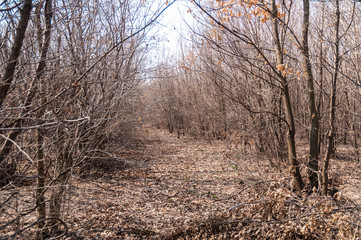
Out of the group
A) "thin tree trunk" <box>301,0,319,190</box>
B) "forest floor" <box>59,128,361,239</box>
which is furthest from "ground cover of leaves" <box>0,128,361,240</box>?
"thin tree trunk" <box>301,0,319,190</box>

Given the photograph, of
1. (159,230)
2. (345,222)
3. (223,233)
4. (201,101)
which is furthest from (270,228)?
(201,101)

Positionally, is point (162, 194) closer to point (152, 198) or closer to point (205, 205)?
point (152, 198)

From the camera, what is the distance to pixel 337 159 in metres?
7.99

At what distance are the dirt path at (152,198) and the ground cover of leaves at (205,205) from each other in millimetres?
15

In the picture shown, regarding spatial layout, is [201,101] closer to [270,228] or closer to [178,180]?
[178,180]

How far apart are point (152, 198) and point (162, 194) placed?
289 mm

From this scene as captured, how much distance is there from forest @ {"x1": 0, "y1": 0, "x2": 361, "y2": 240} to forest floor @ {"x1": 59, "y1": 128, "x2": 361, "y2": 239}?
0.11 ft

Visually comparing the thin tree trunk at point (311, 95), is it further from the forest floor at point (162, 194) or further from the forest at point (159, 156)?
the forest floor at point (162, 194)

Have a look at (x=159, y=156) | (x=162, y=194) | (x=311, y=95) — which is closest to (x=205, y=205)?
(x=162, y=194)

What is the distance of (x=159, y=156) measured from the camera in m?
9.50

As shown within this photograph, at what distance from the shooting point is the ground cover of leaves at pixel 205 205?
3.22 m

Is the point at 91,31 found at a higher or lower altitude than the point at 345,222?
higher

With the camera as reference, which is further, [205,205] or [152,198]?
[152,198]

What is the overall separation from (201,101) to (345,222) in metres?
9.63
